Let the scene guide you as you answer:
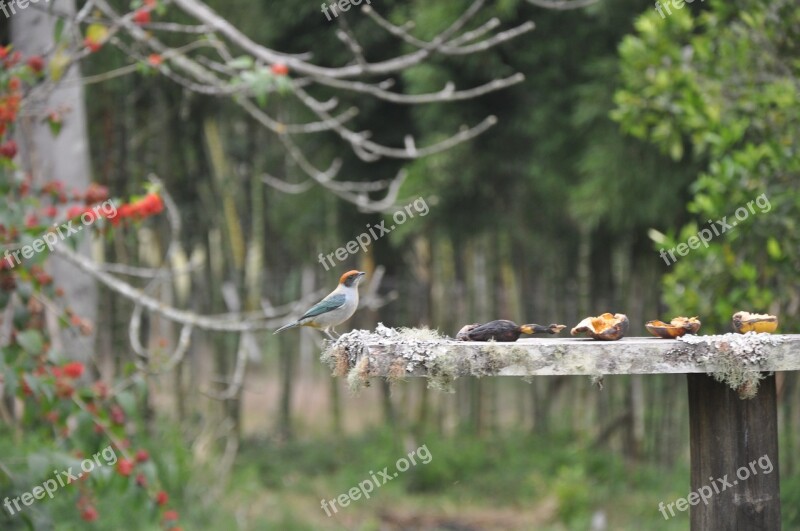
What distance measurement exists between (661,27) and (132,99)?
4.90 metres

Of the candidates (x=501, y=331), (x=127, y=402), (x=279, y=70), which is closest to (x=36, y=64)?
(x=279, y=70)

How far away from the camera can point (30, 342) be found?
385cm

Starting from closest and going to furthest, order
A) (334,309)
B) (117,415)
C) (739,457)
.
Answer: (739,457) → (334,309) → (117,415)

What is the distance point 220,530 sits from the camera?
6.79 m

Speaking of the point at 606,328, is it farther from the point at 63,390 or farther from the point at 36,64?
the point at 36,64

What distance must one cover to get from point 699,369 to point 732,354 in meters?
0.10

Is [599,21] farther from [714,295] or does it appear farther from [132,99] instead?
[132,99]

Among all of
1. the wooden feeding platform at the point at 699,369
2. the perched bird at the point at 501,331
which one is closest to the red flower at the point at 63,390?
the wooden feeding platform at the point at 699,369

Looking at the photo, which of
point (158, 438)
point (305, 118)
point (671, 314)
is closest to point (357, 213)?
point (305, 118)

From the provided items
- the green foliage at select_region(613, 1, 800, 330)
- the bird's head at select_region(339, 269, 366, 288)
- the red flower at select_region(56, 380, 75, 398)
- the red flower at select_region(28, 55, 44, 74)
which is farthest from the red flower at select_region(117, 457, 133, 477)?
the green foliage at select_region(613, 1, 800, 330)

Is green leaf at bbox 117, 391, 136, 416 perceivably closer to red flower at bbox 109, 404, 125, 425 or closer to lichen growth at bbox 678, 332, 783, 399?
red flower at bbox 109, 404, 125, 425

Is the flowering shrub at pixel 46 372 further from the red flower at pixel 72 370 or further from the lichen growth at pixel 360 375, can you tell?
the lichen growth at pixel 360 375

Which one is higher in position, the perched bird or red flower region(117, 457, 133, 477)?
the perched bird

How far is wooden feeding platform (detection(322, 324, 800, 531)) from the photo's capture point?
9.05 ft
